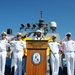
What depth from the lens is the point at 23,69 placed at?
9.05 metres

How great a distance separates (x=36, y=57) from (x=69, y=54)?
3.95ft

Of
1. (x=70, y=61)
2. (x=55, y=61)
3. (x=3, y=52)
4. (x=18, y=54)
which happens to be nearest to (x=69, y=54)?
(x=70, y=61)

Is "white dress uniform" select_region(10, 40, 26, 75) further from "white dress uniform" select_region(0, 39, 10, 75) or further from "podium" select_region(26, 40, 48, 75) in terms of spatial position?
"podium" select_region(26, 40, 48, 75)

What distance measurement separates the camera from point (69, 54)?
28.8ft

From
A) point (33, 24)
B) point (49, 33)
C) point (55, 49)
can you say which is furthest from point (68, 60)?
A: point (33, 24)

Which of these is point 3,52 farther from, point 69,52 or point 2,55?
point 69,52

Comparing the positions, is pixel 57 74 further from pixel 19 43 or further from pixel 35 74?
pixel 19 43

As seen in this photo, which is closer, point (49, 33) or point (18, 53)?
point (18, 53)

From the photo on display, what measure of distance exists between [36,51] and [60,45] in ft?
3.61

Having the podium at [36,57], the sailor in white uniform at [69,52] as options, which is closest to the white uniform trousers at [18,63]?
the podium at [36,57]

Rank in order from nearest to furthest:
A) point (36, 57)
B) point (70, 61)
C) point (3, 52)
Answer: point (36, 57), point (70, 61), point (3, 52)

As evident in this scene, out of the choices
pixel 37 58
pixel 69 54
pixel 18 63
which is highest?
pixel 69 54

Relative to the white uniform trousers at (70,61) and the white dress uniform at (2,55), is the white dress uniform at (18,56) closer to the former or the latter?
the white dress uniform at (2,55)

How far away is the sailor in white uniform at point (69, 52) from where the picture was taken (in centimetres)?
873
